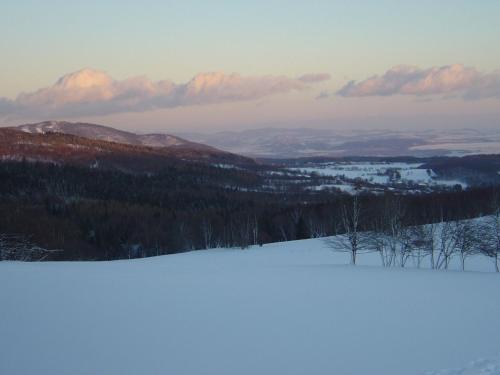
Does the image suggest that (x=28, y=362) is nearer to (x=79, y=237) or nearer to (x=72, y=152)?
(x=79, y=237)

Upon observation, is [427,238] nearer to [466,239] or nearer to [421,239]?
[421,239]

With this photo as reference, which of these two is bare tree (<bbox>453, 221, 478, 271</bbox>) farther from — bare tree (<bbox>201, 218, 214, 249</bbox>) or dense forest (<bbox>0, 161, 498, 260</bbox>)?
bare tree (<bbox>201, 218, 214, 249</bbox>)

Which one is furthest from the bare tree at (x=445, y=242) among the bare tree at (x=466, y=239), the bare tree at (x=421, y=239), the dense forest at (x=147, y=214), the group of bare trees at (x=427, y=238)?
the dense forest at (x=147, y=214)

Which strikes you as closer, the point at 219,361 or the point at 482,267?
the point at 219,361

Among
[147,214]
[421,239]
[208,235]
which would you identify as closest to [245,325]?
[421,239]

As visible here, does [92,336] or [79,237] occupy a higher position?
[92,336]

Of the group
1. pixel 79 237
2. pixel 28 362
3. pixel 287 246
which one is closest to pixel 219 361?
pixel 28 362
